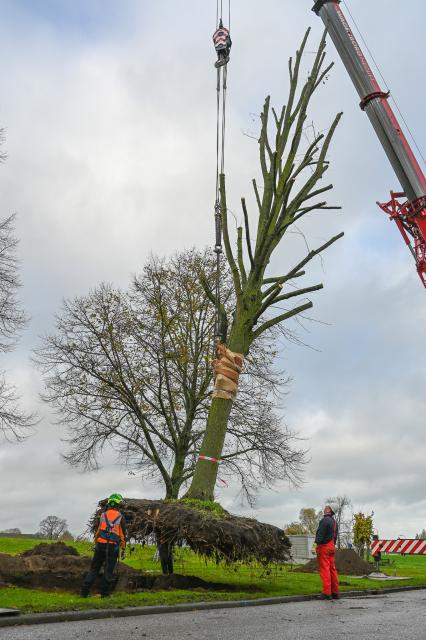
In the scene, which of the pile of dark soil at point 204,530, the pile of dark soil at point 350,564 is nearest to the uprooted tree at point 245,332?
the pile of dark soil at point 204,530

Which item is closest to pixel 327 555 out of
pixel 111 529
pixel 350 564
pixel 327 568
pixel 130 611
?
pixel 327 568

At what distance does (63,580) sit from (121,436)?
1140 centimetres

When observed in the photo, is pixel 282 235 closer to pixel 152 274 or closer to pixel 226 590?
pixel 226 590

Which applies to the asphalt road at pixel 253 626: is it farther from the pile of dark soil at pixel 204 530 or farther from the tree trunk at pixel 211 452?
the tree trunk at pixel 211 452

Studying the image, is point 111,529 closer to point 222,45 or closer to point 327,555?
point 327,555

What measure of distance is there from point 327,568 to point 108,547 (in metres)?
4.12

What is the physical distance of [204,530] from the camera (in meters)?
10.1

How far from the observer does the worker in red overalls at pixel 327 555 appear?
37.3 ft

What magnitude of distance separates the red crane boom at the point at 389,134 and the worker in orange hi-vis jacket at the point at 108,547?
1034 cm

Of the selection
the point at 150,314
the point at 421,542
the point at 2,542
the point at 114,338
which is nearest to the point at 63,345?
the point at 114,338

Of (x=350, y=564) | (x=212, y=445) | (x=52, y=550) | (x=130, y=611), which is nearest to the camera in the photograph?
(x=130, y=611)

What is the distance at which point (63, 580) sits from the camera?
415 inches

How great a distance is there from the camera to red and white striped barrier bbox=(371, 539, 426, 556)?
22656mm

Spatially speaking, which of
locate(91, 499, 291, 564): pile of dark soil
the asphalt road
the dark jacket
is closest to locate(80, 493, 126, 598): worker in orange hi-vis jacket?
locate(91, 499, 291, 564): pile of dark soil
